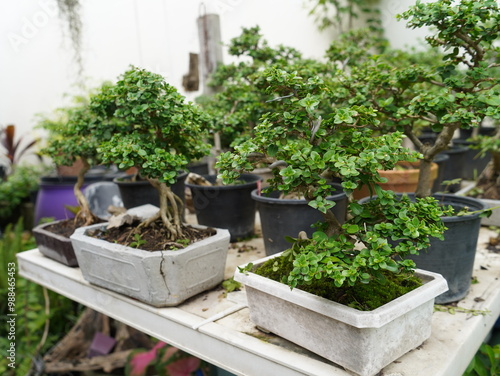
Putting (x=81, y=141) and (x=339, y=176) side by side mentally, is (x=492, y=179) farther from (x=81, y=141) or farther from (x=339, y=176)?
(x=81, y=141)

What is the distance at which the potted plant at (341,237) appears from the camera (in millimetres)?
977

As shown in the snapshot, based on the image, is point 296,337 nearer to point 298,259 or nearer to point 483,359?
point 298,259

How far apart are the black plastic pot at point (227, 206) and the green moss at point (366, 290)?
840 millimetres

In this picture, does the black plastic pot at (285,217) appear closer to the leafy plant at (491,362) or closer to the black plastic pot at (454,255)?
the black plastic pot at (454,255)

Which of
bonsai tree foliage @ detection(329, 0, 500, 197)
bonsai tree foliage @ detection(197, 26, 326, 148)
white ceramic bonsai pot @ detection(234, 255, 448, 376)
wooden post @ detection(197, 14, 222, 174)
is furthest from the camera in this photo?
wooden post @ detection(197, 14, 222, 174)

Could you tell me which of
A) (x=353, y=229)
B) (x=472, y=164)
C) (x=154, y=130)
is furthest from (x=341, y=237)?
(x=472, y=164)

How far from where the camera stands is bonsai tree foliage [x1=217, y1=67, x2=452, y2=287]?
0.98 meters

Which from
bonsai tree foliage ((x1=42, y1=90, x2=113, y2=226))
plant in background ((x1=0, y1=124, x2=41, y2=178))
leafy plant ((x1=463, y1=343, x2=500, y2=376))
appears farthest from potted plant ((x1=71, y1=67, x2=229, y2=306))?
plant in background ((x1=0, y1=124, x2=41, y2=178))

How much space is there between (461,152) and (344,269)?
7.21ft

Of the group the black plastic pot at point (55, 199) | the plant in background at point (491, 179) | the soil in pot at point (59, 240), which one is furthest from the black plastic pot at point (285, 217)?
the black plastic pot at point (55, 199)

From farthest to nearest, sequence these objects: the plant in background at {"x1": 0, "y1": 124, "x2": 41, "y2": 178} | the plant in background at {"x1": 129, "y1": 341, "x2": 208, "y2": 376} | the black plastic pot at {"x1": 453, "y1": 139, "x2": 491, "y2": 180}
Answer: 1. the plant in background at {"x1": 0, "y1": 124, "x2": 41, "y2": 178}
2. the black plastic pot at {"x1": 453, "y1": 139, "x2": 491, "y2": 180}
3. the plant in background at {"x1": 129, "y1": 341, "x2": 208, "y2": 376}

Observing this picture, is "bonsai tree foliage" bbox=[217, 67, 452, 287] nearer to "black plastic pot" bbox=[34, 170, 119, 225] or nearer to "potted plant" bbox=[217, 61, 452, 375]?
"potted plant" bbox=[217, 61, 452, 375]

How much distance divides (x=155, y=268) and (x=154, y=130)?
0.48 m

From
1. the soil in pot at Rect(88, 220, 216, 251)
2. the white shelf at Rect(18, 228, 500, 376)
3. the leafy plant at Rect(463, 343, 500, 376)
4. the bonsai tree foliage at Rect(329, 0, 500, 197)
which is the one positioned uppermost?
the bonsai tree foliage at Rect(329, 0, 500, 197)
